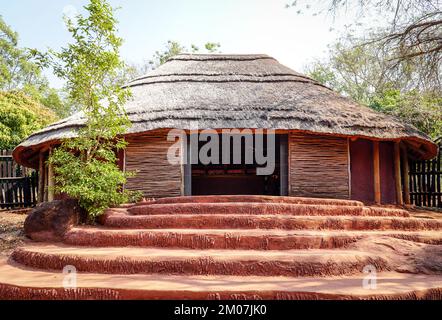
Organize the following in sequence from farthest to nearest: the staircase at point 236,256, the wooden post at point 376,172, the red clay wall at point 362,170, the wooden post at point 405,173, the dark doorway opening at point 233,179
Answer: the dark doorway opening at point 233,179 < the wooden post at point 405,173 < the red clay wall at point 362,170 < the wooden post at point 376,172 < the staircase at point 236,256

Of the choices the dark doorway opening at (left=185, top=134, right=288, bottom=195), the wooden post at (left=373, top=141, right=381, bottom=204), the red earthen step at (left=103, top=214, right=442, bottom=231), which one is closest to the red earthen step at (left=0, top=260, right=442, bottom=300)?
the red earthen step at (left=103, top=214, right=442, bottom=231)

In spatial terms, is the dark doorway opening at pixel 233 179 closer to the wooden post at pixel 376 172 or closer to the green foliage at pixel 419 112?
the wooden post at pixel 376 172

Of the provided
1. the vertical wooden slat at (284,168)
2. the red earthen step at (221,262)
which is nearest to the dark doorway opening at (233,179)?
the vertical wooden slat at (284,168)

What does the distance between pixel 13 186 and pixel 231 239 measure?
8917 mm

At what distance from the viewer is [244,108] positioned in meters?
7.76

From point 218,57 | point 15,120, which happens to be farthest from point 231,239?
point 15,120

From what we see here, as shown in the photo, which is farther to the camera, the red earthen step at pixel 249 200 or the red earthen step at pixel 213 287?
the red earthen step at pixel 249 200

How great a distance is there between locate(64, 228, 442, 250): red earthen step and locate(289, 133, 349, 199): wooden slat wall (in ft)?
10.0

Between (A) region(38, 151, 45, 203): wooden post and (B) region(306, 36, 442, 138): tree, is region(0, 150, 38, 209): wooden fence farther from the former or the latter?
(B) region(306, 36, 442, 138): tree

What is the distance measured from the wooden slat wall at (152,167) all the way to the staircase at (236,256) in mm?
1845

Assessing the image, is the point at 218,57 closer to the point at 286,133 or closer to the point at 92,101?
the point at 286,133

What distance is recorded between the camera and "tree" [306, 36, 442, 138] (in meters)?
8.91

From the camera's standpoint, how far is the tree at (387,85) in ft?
29.2
